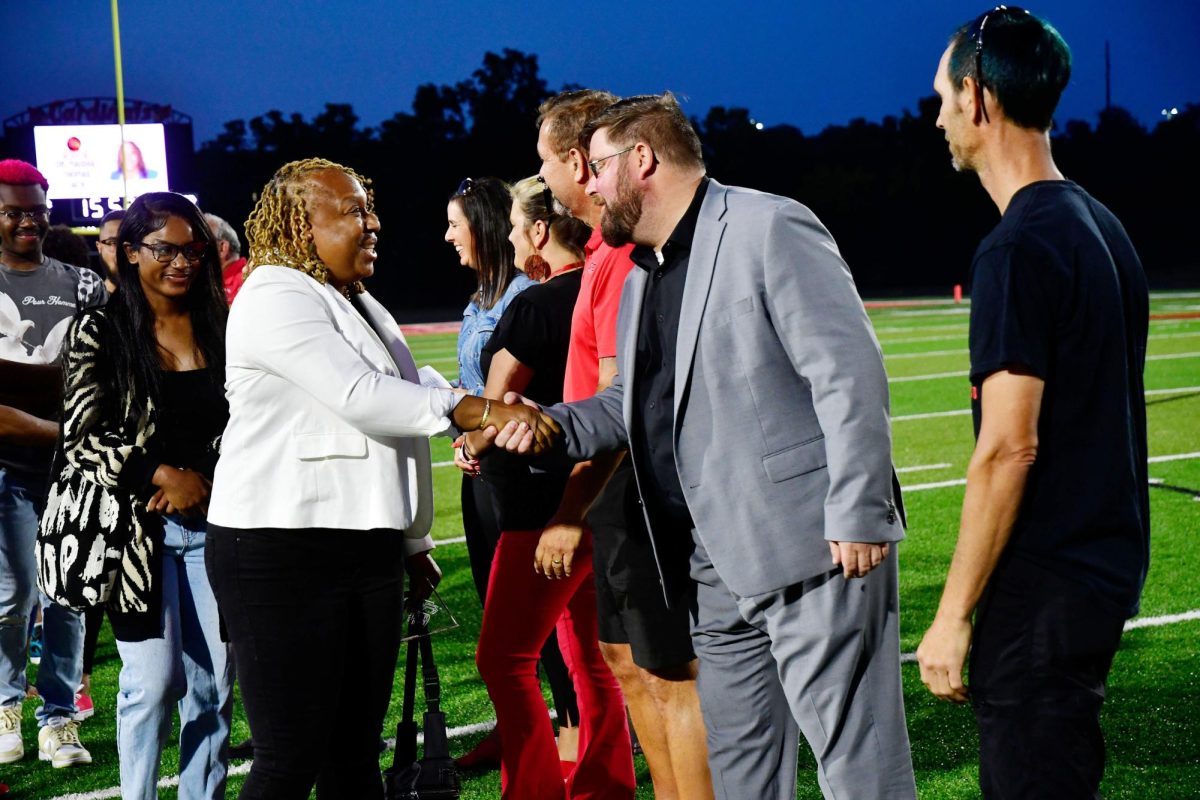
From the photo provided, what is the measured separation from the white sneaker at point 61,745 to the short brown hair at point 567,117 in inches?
130

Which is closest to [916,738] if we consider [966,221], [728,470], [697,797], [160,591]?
[697,797]

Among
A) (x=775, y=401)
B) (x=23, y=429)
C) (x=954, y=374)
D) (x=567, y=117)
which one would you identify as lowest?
(x=954, y=374)

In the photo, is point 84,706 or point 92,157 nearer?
point 84,706

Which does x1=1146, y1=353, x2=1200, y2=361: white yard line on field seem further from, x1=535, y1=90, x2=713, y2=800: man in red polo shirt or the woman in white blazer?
the woman in white blazer

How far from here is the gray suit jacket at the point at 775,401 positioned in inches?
114

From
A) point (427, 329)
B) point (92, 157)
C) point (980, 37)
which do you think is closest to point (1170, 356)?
point (980, 37)

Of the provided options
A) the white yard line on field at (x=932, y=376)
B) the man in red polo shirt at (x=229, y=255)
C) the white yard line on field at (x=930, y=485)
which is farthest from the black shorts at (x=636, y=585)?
the white yard line on field at (x=932, y=376)

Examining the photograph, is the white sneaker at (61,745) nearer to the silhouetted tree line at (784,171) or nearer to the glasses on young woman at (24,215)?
the glasses on young woman at (24,215)

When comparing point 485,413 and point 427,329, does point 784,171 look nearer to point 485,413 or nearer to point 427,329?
point 427,329

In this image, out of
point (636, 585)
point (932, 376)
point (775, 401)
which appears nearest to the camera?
point (775, 401)

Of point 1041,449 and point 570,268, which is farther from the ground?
point 570,268

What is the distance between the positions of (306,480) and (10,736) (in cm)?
306

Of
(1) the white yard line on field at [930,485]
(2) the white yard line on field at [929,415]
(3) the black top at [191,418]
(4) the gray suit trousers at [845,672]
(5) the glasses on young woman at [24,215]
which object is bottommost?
(1) the white yard line on field at [930,485]

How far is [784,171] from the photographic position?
76.8m
